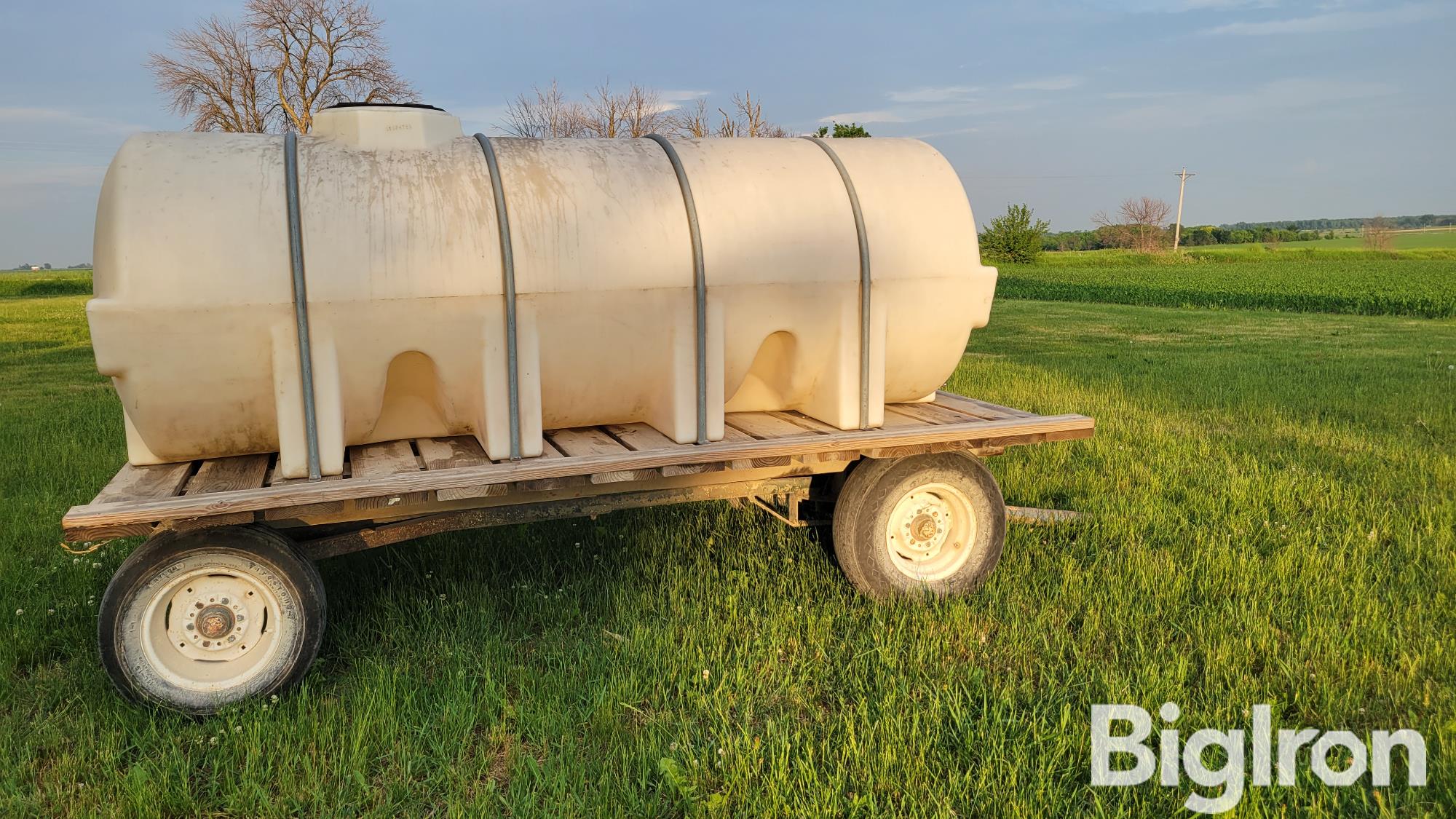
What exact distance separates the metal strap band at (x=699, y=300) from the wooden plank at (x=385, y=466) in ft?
4.22

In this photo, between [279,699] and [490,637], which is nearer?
[279,699]

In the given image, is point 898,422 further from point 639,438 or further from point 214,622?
point 214,622

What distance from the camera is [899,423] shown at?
495 centimetres

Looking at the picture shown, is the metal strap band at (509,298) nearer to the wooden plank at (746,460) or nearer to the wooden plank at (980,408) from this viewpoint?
the wooden plank at (746,460)

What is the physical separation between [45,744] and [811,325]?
141 inches

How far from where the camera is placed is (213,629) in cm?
388

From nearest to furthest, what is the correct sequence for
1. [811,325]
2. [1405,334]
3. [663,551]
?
[811,325]
[663,551]
[1405,334]

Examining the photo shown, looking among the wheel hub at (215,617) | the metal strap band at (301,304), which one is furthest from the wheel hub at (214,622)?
the metal strap band at (301,304)

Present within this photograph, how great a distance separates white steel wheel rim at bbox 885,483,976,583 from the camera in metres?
4.95

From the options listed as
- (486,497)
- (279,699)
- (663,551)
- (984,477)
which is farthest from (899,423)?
(279,699)

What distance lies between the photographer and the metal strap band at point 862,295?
4.71 m

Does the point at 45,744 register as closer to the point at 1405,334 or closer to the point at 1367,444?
the point at 1367,444

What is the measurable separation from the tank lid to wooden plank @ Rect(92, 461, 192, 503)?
1596 mm

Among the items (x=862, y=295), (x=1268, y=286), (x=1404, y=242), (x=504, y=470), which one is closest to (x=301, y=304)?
(x=504, y=470)
